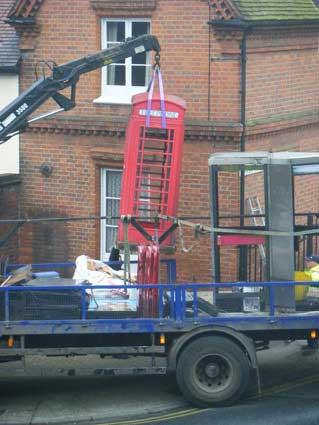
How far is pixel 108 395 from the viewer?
13.3m

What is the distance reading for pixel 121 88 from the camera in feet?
60.3

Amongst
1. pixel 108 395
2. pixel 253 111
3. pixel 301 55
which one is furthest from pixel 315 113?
pixel 108 395

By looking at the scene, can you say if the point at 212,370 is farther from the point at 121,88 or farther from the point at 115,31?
the point at 115,31

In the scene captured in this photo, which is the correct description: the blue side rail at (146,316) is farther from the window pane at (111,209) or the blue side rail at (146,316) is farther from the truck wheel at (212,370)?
the window pane at (111,209)

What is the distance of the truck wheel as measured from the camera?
40.5 feet

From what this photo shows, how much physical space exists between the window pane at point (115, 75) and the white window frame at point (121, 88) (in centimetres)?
7

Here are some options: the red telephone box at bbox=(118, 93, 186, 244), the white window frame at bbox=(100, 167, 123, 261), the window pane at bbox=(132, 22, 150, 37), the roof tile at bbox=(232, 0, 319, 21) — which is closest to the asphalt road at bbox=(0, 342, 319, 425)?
the red telephone box at bbox=(118, 93, 186, 244)

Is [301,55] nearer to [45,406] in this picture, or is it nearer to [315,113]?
[315,113]

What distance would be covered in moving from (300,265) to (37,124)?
23.2ft

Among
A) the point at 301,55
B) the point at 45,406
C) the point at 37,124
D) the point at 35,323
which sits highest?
the point at 301,55

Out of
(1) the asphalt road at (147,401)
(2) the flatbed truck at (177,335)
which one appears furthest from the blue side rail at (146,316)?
(1) the asphalt road at (147,401)

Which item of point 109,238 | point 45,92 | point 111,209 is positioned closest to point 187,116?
point 111,209

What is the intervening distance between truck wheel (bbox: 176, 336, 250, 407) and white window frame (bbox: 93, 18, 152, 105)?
693cm

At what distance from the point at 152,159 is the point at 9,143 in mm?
4422
